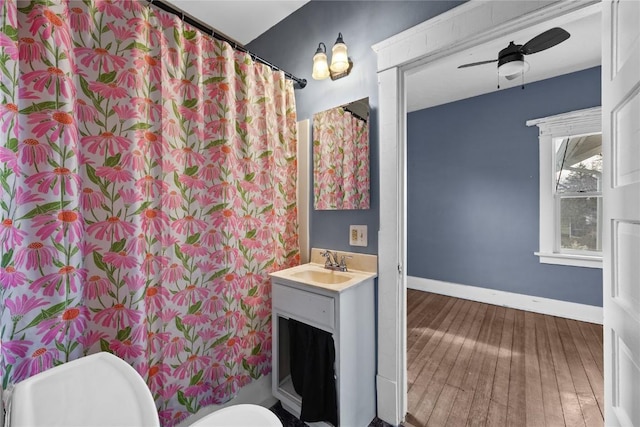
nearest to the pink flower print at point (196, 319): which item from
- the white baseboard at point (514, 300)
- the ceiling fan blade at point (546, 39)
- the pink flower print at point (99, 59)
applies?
the pink flower print at point (99, 59)

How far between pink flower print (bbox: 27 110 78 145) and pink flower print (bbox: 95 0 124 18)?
49 centimetres

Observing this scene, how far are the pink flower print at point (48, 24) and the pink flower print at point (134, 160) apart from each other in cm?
40

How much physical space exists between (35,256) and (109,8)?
3.35 feet

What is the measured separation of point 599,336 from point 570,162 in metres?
1.84

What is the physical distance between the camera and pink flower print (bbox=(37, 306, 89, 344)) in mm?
941

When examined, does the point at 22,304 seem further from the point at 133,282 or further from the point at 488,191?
the point at 488,191

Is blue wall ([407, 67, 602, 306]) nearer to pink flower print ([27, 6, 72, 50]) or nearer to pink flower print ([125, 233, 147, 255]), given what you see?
pink flower print ([125, 233, 147, 255])

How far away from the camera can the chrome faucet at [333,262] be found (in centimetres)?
166

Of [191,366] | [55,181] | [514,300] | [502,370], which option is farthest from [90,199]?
[514,300]

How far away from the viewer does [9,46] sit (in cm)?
85

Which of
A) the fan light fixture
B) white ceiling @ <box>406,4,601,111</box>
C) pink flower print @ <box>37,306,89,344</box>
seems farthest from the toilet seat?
the fan light fixture

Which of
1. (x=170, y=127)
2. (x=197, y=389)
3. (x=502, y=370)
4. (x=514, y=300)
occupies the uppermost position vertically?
(x=170, y=127)

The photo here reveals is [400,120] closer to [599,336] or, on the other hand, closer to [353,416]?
[353,416]

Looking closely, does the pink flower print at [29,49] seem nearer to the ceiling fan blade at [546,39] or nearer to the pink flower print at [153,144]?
the pink flower print at [153,144]
